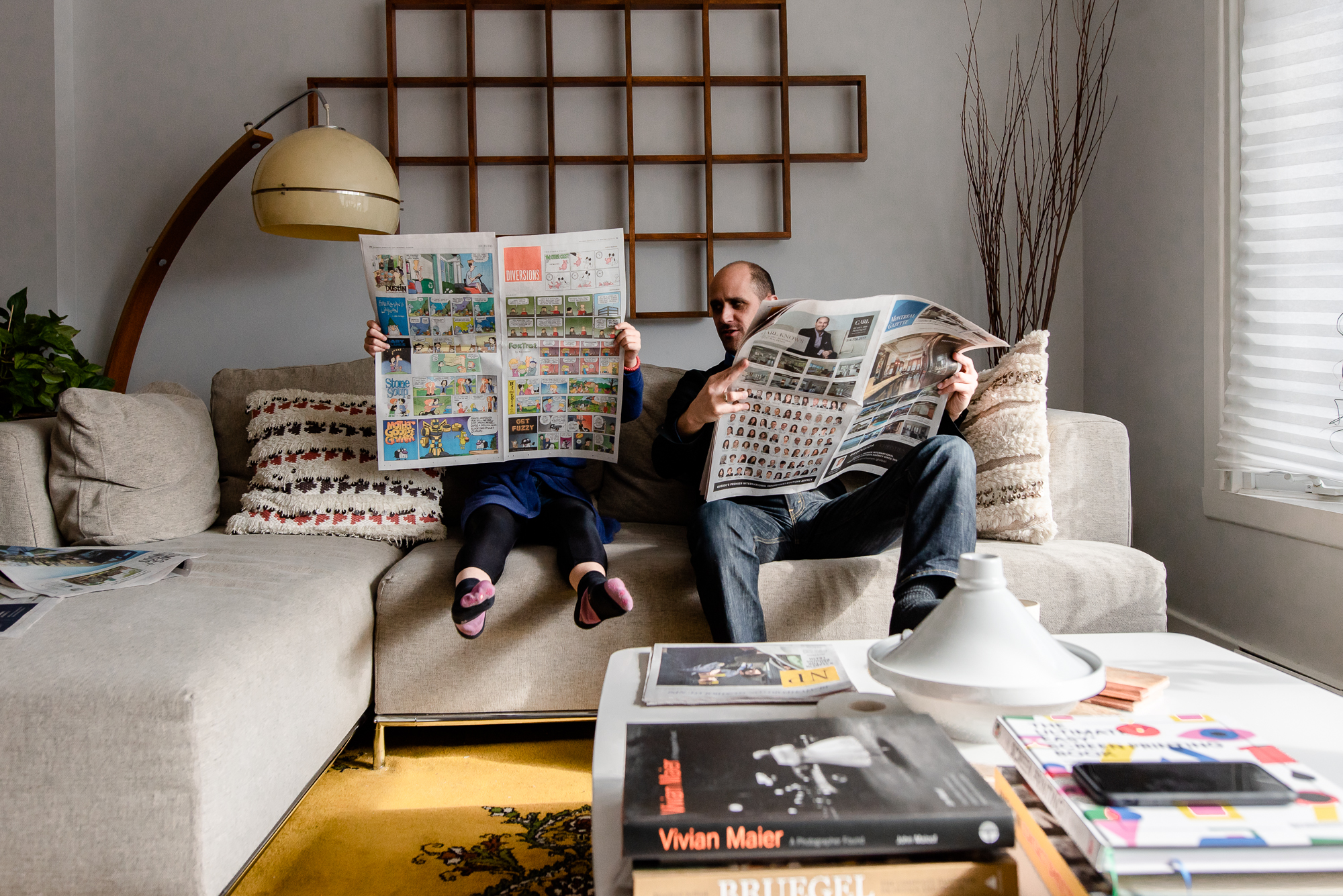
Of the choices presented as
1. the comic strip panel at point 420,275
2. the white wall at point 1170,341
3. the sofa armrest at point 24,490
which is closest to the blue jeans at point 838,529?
the comic strip panel at point 420,275

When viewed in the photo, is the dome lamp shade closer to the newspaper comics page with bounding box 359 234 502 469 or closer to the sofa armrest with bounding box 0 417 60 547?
the newspaper comics page with bounding box 359 234 502 469

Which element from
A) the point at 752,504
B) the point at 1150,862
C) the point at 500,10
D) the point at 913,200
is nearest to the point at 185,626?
the point at 752,504

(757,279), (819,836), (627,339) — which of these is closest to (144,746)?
(819,836)

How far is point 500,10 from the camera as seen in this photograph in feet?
8.50

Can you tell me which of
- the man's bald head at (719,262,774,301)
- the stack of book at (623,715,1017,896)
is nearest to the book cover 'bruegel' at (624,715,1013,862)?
the stack of book at (623,715,1017,896)

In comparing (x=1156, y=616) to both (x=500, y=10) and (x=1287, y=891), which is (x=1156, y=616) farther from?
(x=500, y=10)

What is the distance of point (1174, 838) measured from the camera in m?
0.52

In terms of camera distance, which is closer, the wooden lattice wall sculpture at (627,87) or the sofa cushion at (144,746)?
the sofa cushion at (144,746)

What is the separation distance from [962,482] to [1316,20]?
4.24 feet

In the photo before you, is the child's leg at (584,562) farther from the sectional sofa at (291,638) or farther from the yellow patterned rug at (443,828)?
the yellow patterned rug at (443,828)

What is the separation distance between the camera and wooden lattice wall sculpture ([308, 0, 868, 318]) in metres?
2.53

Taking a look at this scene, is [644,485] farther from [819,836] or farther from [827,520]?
[819,836]

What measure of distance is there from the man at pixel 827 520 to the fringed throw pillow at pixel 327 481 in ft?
1.88

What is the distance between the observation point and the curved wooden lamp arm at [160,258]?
233 centimetres
